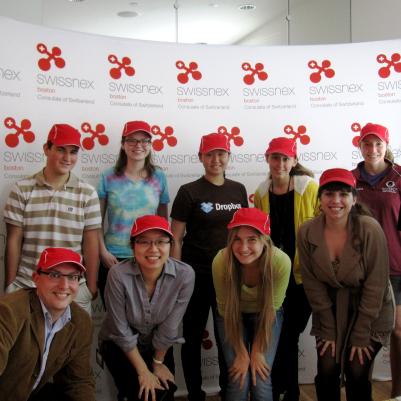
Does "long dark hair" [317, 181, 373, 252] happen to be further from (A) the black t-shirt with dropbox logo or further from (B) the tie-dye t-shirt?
(B) the tie-dye t-shirt

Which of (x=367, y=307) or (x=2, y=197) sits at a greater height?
(x=2, y=197)

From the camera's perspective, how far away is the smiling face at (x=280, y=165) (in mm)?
2998

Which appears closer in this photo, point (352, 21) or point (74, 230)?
point (74, 230)

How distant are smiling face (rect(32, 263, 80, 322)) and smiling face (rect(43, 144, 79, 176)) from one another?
0.82 metres

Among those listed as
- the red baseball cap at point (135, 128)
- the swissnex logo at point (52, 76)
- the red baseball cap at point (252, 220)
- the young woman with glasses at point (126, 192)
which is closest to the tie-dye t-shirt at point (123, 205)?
the young woman with glasses at point (126, 192)

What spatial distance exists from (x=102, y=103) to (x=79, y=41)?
1.37 feet

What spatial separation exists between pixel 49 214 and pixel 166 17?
297 centimetres

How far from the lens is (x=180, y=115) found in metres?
3.52

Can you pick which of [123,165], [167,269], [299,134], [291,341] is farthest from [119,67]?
[291,341]

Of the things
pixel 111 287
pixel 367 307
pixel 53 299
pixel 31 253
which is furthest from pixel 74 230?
pixel 367 307

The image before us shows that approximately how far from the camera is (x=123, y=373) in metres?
2.43

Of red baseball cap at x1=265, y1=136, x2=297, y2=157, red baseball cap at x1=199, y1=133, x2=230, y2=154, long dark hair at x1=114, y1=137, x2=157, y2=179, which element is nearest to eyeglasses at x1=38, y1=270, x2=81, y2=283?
long dark hair at x1=114, y1=137, x2=157, y2=179

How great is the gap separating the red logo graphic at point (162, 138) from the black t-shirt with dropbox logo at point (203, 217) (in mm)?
566

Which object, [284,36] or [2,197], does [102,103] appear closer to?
[2,197]
